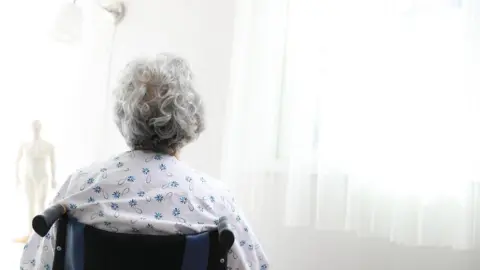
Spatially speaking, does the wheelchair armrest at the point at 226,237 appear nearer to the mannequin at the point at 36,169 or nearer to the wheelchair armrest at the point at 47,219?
the wheelchair armrest at the point at 47,219

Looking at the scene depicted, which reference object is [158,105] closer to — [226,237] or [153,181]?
[153,181]

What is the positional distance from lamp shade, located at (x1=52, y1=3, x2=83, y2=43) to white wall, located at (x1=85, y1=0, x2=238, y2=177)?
0.09m

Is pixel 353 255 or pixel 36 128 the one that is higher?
pixel 36 128

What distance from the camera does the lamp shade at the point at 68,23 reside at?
2.22m

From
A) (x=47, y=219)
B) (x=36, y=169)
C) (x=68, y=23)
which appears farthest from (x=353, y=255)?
(x=68, y=23)

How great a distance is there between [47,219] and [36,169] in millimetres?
1284

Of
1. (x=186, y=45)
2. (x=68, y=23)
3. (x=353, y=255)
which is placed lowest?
(x=353, y=255)

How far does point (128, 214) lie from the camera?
3.28 ft

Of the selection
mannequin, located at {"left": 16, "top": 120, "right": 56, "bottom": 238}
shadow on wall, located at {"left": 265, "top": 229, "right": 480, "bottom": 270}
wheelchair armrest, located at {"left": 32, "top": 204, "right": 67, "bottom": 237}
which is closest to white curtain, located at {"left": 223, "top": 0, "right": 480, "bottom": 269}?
shadow on wall, located at {"left": 265, "top": 229, "right": 480, "bottom": 270}

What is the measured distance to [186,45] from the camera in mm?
2021

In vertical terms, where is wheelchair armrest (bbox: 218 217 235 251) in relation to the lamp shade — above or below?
below

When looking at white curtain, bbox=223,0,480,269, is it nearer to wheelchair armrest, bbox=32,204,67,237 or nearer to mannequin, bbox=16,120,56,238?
wheelchair armrest, bbox=32,204,67,237

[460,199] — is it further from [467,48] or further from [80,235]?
[80,235]

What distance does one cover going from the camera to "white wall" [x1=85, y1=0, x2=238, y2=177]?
1.91 m
